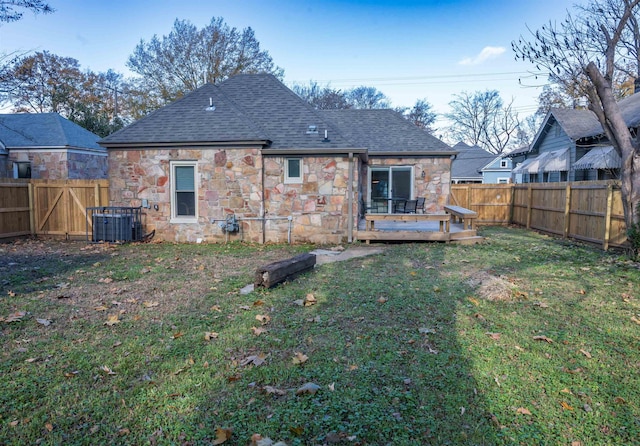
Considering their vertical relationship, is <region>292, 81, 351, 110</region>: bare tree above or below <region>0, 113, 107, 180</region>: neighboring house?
above

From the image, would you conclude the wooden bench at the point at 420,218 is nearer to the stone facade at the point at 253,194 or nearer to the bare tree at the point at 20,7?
the stone facade at the point at 253,194

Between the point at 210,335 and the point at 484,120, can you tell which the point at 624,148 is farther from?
the point at 484,120

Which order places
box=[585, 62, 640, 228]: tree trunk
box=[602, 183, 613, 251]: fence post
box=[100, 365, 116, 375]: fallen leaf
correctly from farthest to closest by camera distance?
box=[602, 183, 613, 251]: fence post, box=[585, 62, 640, 228]: tree trunk, box=[100, 365, 116, 375]: fallen leaf

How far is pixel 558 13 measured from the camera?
9.29 metres

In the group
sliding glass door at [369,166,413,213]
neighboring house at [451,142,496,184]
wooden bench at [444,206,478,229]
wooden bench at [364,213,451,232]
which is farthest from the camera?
neighboring house at [451,142,496,184]

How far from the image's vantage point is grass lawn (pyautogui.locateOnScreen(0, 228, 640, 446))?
2.65m

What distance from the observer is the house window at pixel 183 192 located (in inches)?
446

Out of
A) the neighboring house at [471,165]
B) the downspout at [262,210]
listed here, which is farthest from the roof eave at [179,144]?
the neighboring house at [471,165]

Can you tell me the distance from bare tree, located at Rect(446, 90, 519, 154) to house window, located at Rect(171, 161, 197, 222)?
145 feet

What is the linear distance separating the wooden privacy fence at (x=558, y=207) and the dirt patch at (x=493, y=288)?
5.33 meters

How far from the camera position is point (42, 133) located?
2052cm

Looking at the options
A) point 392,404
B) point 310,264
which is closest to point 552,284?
point 310,264

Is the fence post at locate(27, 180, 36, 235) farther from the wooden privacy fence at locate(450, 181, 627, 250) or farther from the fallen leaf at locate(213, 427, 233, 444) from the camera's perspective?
the wooden privacy fence at locate(450, 181, 627, 250)

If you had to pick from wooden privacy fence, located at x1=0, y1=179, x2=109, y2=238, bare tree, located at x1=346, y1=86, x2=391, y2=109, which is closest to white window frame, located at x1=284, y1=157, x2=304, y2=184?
wooden privacy fence, located at x1=0, y1=179, x2=109, y2=238
